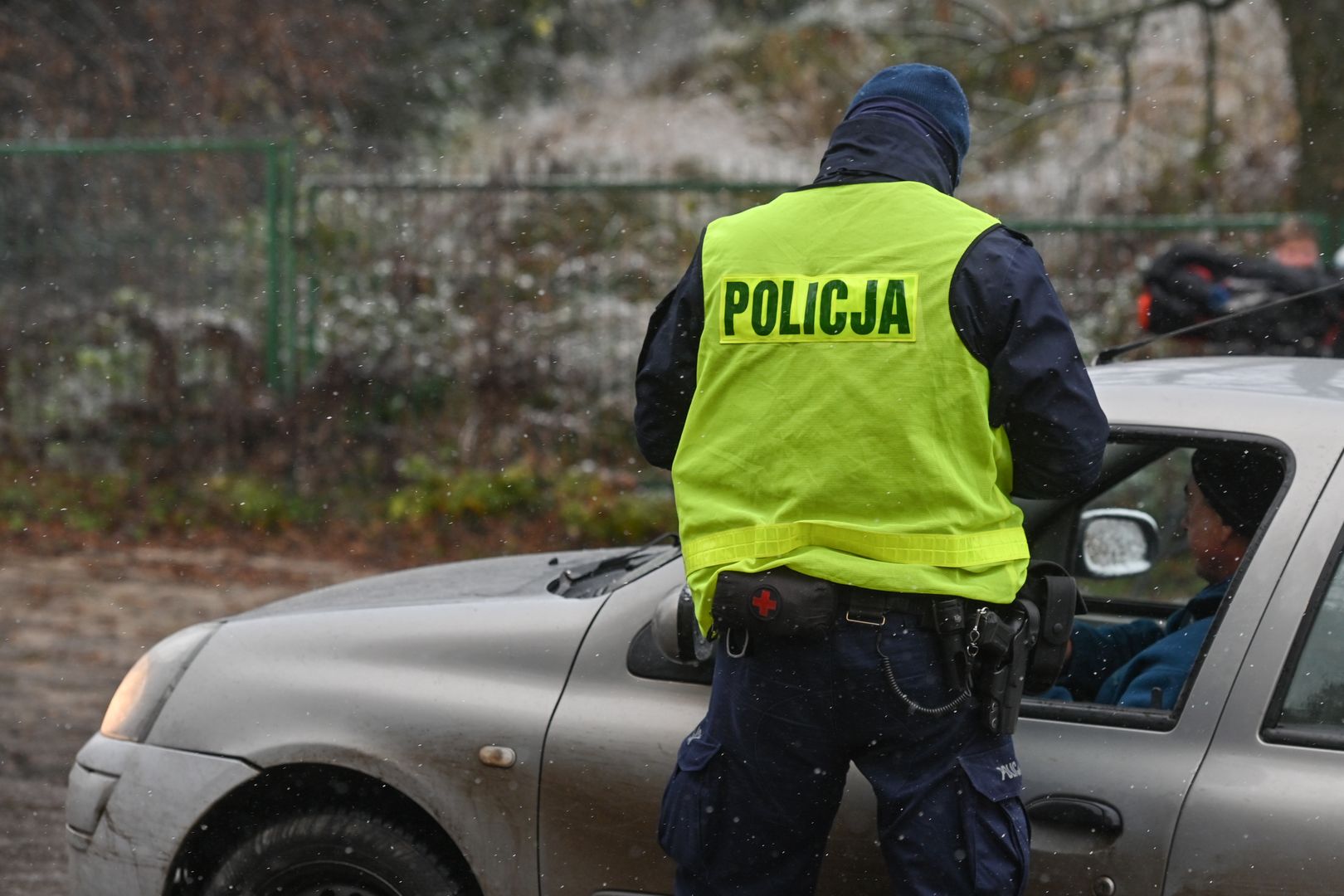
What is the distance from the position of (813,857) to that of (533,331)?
6.87 metres

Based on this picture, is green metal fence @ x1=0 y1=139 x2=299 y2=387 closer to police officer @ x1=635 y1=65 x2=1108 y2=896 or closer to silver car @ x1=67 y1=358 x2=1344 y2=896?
silver car @ x1=67 y1=358 x2=1344 y2=896

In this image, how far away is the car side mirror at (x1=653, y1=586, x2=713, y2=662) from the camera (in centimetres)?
279

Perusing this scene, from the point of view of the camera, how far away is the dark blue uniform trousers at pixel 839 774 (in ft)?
8.04

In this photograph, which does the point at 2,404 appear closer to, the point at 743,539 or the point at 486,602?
the point at 486,602

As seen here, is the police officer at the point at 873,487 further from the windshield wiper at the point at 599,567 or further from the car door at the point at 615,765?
the windshield wiper at the point at 599,567

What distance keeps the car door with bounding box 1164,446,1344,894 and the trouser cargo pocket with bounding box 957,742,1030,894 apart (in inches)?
11.5

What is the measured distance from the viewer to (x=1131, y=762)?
264 centimetres

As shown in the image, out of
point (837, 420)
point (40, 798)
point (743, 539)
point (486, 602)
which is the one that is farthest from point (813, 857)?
point (40, 798)

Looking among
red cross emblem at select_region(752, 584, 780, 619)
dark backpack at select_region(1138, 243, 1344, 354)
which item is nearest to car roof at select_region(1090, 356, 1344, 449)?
red cross emblem at select_region(752, 584, 780, 619)

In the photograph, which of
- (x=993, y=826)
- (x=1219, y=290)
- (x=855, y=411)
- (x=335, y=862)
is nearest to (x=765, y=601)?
(x=855, y=411)

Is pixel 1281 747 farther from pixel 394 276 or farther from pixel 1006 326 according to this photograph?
pixel 394 276

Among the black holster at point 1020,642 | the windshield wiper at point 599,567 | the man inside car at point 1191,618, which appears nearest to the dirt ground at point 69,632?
the windshield wiper at point 599,567

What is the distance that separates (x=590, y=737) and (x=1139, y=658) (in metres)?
1.05

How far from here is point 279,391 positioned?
9.62 metres
